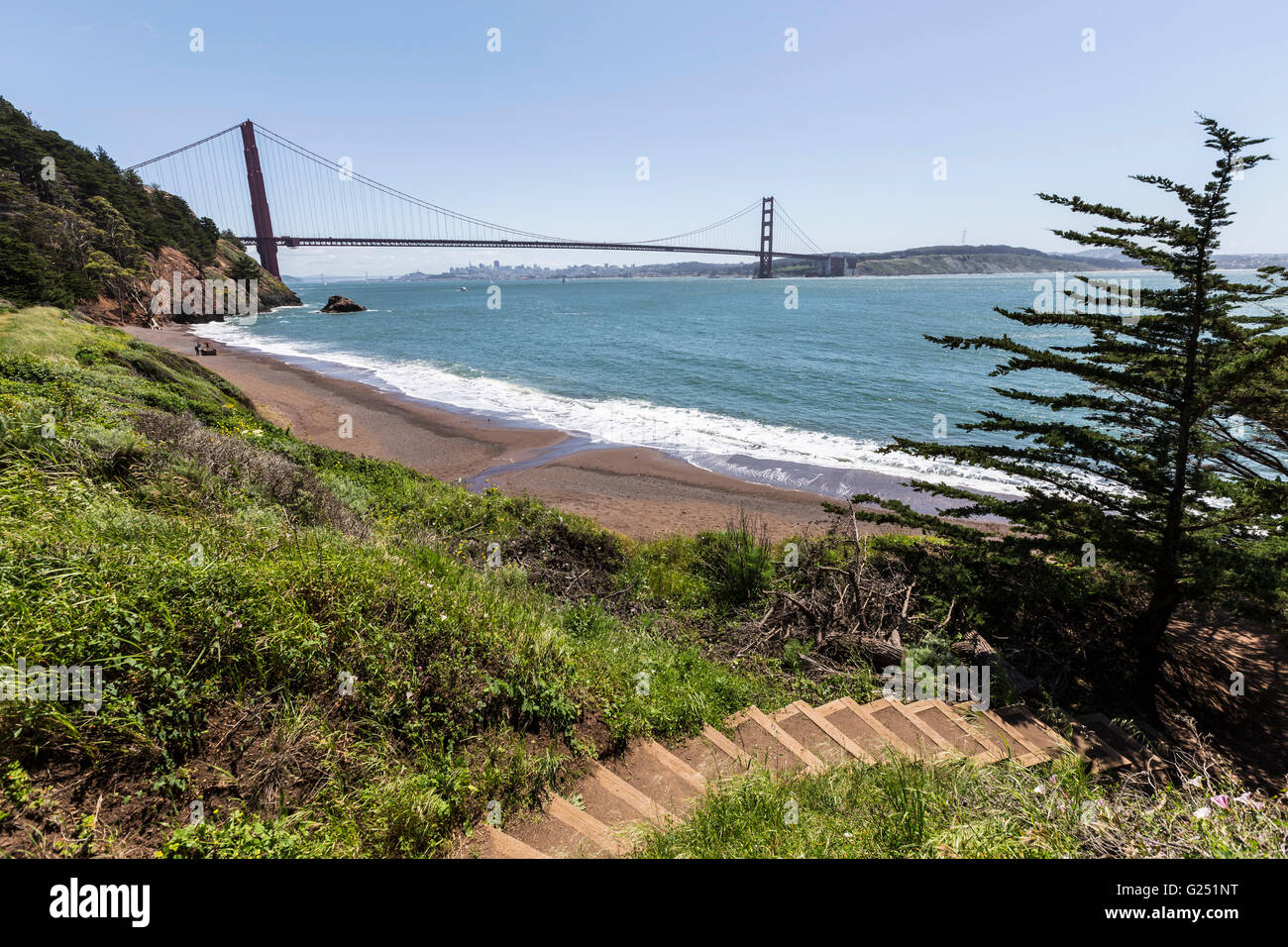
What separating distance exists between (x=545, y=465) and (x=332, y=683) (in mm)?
15715

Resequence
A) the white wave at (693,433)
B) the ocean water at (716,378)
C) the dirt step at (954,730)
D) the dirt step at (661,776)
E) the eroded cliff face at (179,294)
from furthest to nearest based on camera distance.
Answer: the eroded cliff face at (179,294)
the ocean water at (716,378)
the white wave at (693,433)
the dirt step at (954,730)
the dirt step at (661,776)

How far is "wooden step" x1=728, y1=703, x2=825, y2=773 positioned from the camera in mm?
4176

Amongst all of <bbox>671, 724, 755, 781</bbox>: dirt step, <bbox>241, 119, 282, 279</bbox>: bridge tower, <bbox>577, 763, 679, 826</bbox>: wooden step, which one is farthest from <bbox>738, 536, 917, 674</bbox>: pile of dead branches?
<bbox>241, 119, 282, 279</bbox>: bridge tower

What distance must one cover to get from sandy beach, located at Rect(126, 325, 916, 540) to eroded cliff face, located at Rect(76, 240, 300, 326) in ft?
74.5

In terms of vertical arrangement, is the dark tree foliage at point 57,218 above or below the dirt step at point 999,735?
above

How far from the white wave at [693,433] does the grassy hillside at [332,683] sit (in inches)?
366

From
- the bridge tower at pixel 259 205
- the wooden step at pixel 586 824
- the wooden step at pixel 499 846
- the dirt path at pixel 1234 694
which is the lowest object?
the dirt path at pixel 1234 694

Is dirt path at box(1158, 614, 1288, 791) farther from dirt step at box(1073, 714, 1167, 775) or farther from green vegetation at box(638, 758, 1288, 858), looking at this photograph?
green vegetation at box(638, 758, 1288, 858)

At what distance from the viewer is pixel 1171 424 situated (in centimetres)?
706

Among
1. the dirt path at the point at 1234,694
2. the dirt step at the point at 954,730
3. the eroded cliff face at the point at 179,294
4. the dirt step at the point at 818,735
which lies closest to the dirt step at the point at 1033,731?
the dirt step at the point at 954,730

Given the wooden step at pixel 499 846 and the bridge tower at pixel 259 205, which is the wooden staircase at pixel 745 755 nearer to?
the wooden step at pixel 499 846

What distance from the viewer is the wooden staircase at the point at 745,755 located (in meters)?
3.32
